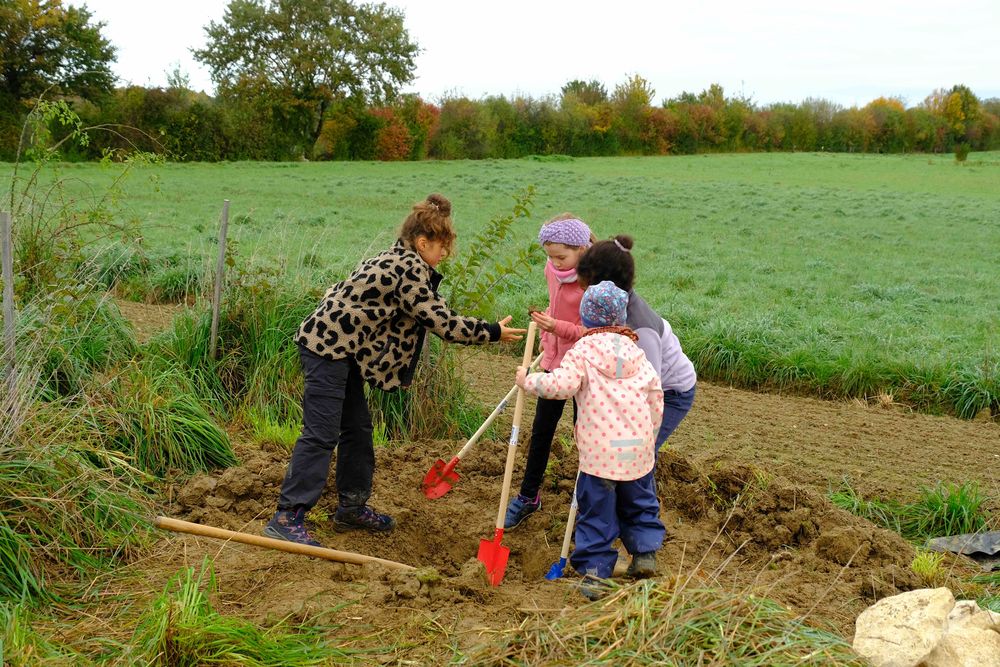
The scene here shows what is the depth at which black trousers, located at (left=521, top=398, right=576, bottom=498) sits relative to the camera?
4.92 m

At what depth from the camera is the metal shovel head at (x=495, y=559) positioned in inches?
174

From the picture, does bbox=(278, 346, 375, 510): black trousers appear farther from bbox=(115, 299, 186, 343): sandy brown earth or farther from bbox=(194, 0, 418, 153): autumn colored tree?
bbox=(194, 0, 418, 153): autumn colored tree

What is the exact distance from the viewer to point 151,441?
516 centimetres

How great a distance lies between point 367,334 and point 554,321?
36.0 inches

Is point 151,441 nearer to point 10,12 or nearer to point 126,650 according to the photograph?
point 126,650

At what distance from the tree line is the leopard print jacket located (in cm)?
2539

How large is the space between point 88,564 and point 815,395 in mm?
6574

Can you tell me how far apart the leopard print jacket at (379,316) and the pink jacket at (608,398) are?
65 cm

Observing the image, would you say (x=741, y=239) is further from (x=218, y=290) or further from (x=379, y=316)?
(x=379, y=316)

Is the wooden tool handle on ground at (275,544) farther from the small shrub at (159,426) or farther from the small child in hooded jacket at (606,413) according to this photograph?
the small child in hooded jacket at (606,413)

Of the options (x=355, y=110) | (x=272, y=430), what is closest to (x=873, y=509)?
(x=272, y=430)

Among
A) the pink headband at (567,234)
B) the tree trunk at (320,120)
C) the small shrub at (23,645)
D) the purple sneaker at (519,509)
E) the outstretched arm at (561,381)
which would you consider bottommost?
the purple sneaker at (519,509)

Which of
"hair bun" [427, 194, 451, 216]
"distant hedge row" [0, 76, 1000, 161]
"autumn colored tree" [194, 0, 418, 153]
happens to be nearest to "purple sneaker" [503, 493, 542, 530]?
"hair bun" [427, 194, 451, 216]

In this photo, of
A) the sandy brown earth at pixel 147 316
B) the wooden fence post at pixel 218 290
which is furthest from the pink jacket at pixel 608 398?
the sandy brown earth at pixel 147 316
